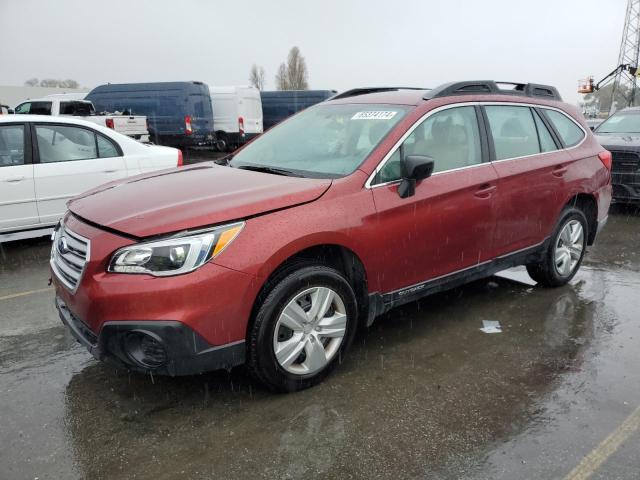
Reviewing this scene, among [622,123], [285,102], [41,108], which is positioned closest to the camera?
[622,123]

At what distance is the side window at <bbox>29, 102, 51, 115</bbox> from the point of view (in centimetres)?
1667

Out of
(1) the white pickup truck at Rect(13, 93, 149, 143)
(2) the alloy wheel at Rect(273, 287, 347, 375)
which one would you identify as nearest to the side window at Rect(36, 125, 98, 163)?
(2) the alloy wheel at Rect(273, 287, 347, 375)

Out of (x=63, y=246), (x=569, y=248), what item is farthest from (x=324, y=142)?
(x=569, y=248)

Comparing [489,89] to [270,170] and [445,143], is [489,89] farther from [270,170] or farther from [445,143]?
[270,170]

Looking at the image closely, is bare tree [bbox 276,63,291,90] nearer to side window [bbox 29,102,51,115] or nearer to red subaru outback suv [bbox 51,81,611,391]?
side window [bbox 29,102,51,115]

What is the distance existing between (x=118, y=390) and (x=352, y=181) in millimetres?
1876

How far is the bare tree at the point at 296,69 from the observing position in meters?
69.2

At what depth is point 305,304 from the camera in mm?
3018

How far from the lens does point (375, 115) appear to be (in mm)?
3719

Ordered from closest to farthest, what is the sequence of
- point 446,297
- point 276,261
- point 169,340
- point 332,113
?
point 169,340
point 276,261
point 332,113
point 446,297

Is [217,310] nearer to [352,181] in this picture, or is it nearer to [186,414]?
[186,414]

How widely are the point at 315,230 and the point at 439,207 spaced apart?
3.41 ft

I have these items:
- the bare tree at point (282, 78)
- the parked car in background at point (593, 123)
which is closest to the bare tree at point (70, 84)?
the bare tree at point (282, 78)

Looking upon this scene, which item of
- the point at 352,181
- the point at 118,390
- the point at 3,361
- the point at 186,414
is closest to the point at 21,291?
the point at 3,361
